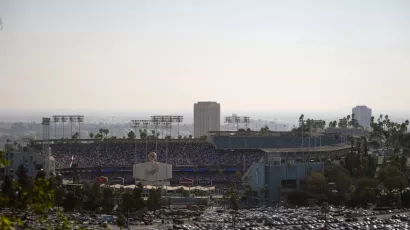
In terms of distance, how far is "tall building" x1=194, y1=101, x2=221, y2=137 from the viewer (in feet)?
591

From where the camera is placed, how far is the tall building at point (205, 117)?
A: 591 ft

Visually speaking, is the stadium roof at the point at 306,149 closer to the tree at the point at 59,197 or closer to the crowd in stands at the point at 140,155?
the crowd in stands at the point at 140,155

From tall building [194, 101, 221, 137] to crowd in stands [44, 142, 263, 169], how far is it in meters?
82.9

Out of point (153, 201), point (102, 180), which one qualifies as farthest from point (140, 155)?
point (153, 201)

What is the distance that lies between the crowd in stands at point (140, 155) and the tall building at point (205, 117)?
82.9 m

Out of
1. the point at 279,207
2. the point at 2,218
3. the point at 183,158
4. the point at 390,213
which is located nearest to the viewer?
the point at 2,218

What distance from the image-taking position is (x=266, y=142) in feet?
323

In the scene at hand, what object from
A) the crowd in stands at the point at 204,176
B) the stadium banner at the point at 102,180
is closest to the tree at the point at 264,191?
the crowd in stands at the point at 204,176

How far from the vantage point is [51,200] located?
42.7ft

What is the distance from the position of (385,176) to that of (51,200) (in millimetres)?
58647

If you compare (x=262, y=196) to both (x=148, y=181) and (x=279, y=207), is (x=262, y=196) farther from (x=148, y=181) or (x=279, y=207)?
(x=148, y=181)

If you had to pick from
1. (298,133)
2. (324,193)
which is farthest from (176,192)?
(298,133)

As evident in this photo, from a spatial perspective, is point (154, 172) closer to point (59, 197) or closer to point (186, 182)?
point (186, 182)

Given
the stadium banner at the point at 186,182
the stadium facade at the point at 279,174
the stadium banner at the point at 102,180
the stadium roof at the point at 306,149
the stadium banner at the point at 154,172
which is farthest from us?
the stadium banner at the point at 186,182
